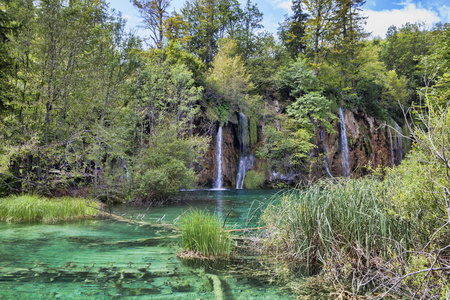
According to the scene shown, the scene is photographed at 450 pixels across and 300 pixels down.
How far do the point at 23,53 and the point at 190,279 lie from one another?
1037 centimetres

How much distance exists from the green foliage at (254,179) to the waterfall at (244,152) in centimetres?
39

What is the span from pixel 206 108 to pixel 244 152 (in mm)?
4834

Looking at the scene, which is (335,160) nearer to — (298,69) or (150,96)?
(298,69)

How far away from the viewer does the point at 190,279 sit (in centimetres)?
388

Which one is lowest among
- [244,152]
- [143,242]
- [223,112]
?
Result: [143,242]

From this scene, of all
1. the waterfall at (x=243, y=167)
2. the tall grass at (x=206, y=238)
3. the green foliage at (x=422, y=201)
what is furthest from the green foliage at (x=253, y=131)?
the green foliage at (x=422, y=201)

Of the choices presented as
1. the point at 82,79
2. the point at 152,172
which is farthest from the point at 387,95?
the point at 82,79

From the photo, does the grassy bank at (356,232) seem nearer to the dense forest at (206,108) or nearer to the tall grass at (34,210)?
the dense forest at (206,108)

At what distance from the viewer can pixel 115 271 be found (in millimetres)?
4141

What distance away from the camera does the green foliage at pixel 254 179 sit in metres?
22.9

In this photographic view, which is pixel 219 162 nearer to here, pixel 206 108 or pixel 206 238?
pixel 206 108

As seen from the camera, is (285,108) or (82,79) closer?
(82,79)

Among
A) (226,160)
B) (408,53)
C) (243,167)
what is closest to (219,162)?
(226,160)

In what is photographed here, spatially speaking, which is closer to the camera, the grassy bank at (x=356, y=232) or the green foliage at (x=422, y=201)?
the green foliage at (x=422, y=201)
